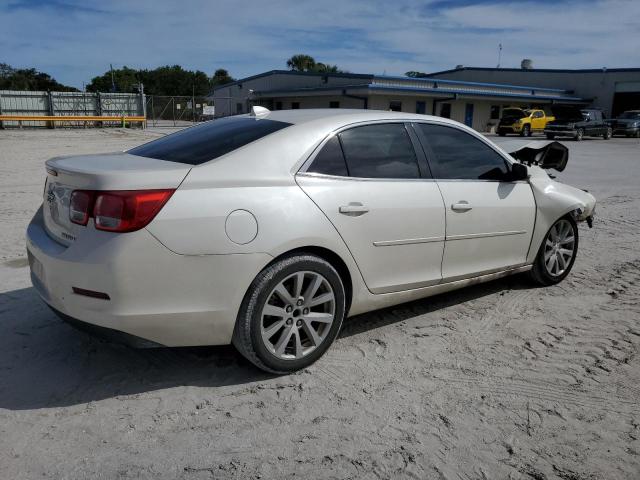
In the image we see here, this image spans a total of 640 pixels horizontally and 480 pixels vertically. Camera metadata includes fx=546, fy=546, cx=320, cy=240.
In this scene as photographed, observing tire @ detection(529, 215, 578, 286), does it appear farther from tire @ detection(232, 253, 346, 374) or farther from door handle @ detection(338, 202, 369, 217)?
tire @ detection(232, 253, 346, 374)

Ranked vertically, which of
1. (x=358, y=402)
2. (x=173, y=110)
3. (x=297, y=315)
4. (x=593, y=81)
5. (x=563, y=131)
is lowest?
(x=358, y=402)

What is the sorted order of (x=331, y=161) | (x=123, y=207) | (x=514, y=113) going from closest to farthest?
(x=123, y=207)
(x=331, y=161)
(x=514, y=113)

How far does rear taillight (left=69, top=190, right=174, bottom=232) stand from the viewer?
2.84 m

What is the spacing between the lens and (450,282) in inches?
168

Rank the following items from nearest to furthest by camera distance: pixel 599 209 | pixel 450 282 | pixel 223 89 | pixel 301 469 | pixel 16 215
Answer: pixel 301 469 < pixel 450 282 < pixel 16 215 < pixel 599 209 < pixel 223 89

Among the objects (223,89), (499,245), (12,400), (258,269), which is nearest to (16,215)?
(12,400)

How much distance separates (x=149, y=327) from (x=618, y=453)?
2501 mm

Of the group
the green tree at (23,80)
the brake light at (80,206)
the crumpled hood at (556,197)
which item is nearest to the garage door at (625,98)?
the crumpled hood at (556,197)

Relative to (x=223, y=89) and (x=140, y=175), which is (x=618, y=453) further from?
(x=223, y=89)

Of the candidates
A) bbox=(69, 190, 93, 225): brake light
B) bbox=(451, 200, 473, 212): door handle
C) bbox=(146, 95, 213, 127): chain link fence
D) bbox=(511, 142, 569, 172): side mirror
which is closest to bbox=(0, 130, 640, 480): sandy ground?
bbox=(451, 200, 473, 212): door handle

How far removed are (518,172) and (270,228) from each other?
2492 millimetres

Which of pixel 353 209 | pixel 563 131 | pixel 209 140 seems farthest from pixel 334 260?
pixel 563 131

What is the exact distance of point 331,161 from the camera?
3.58 metres

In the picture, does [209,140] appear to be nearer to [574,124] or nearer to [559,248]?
[559,248]
